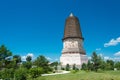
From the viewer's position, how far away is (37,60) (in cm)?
4634

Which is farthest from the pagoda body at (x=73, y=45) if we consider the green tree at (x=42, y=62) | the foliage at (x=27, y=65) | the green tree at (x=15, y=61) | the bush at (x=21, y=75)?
the bush at (x=21, y=75)

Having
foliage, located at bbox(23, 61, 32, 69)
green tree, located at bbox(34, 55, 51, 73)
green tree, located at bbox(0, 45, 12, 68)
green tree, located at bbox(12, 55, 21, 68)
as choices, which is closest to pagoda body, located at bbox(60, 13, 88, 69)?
green tree, located at bbox(34, 55, 51, 73)

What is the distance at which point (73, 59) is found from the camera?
52656 mm

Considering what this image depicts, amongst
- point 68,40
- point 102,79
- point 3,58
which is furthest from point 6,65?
point 68,40

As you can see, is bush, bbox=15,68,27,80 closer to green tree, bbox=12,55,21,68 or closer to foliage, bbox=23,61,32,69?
green tree, bbox=12,55,21,68

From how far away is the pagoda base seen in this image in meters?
52.1

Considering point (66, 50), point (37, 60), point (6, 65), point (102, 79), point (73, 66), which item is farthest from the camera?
point (66, 50)

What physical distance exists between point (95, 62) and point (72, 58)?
657cm

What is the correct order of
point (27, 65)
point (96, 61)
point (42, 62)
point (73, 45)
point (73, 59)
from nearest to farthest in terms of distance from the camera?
1. point (27, 65)
2. point (42, 62)
3. point (96, 61)
4. point (73, 59)
5. point (73, 45)

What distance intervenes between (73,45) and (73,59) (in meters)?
3.95

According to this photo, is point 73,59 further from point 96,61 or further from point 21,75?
point 21,75

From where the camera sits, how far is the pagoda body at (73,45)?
2078 inches

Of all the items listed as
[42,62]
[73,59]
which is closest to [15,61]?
[42,62]

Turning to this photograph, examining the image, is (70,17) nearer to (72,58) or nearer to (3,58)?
(72,58)
